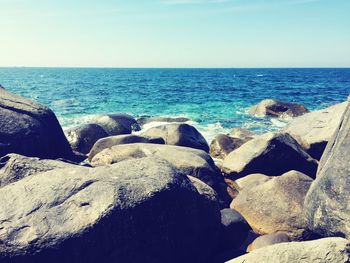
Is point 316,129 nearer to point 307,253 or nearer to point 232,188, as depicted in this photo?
point 232,188

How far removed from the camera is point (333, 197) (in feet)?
22.4

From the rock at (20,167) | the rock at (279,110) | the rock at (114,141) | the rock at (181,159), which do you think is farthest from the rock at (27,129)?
the rock at (279,110)

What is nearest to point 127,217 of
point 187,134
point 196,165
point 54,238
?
point 54,238

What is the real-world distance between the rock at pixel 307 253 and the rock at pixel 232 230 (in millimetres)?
2451

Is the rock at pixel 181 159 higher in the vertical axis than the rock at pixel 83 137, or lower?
higher

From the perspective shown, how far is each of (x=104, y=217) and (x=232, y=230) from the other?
3.30m

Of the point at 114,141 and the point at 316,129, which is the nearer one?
the point at 114,141

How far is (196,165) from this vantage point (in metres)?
9.64

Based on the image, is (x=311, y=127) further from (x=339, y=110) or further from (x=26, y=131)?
(x=26, y=131)

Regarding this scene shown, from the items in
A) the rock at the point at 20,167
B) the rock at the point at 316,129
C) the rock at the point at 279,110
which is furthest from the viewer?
the rock at the point at 279,110

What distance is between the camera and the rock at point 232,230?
7.74 meters

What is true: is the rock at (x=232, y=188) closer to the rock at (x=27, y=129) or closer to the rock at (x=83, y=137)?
the rock at (x=27, y=129)

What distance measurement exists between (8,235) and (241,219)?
461 cm

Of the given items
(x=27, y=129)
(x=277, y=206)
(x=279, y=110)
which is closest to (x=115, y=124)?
(x=27, y=129)
